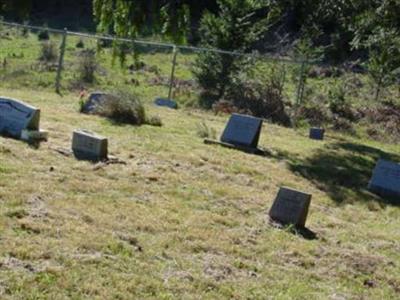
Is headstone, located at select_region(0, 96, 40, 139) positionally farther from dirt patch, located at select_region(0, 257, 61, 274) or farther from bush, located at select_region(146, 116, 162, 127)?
dirt patch, located at select_region(0, 257, 61, 274)

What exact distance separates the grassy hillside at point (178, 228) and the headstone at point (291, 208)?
22 centimetres

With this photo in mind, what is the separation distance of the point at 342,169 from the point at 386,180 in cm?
168

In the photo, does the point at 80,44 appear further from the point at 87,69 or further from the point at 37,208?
the point at 37,208

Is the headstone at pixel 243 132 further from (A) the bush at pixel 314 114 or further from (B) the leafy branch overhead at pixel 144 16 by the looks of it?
(B) the leafy branch overhead at pixel 144 16

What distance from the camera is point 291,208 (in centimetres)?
819

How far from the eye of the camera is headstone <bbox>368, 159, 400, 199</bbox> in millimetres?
11086

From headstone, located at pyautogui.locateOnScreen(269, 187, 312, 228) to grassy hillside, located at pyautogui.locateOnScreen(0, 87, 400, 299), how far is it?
22 cm

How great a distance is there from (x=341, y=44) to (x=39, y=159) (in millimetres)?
25646

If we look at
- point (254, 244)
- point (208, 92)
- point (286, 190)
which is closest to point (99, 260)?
point (254, 244)

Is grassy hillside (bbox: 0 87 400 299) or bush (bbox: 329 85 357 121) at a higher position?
bush (bbox: 329 85 357 121)

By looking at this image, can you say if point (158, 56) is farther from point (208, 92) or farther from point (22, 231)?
point (22, 231)

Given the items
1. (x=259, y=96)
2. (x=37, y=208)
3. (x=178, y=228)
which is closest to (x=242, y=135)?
(x=178, y=228)

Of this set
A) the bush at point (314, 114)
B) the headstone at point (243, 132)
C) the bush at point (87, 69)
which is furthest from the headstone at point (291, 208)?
the bush at point (87, 69)

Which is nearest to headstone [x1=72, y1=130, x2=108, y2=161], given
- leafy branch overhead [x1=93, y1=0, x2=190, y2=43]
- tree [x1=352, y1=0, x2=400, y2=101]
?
leafy branch overhead [x1=93, y1=0, x2=190, y2=43]
